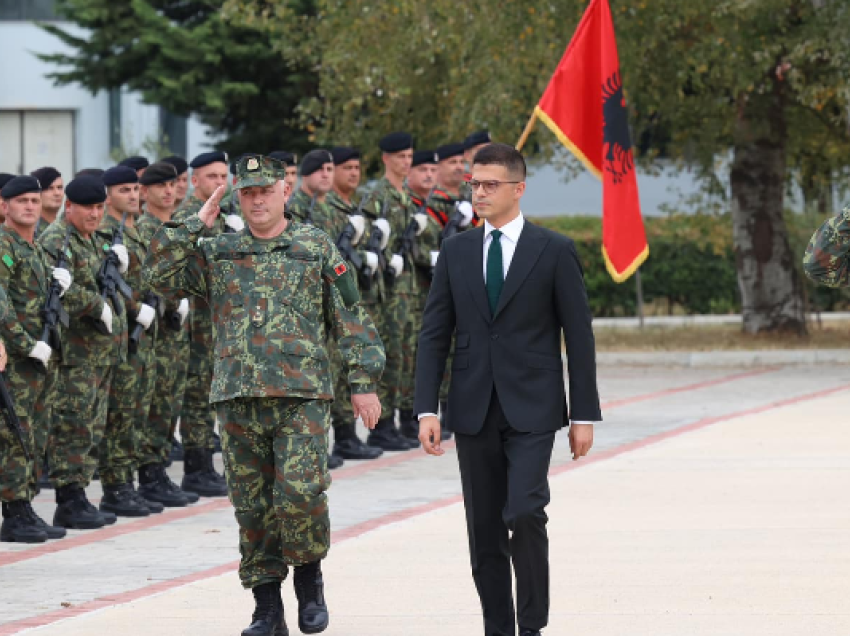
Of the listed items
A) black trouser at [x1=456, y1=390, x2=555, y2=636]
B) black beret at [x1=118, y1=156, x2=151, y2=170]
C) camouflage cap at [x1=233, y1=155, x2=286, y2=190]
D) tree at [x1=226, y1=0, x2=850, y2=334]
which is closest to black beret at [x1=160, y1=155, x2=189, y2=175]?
black beret at [x1=118, y1=156, x2=151, y2=170]

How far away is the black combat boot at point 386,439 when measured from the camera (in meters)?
13.7

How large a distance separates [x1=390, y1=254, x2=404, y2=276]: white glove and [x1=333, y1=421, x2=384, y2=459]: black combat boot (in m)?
1.26

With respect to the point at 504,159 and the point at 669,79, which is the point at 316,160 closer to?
the point at 504,159

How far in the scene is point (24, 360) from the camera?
9.57 meters

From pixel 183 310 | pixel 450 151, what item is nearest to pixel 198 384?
pixel 183 310

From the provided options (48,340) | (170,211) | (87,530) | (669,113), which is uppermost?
(669,113)

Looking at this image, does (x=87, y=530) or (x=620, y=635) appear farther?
(x=87, y=530)

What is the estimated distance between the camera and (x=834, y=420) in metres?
14.4

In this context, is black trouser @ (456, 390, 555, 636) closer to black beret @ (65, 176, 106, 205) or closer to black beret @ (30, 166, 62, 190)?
black beret @ (65, 176, 106, 205)

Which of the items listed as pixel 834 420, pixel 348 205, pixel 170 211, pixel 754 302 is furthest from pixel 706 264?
pixel 170 211

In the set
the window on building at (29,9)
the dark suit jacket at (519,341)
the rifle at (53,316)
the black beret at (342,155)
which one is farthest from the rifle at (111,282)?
the window on building at (29,9)

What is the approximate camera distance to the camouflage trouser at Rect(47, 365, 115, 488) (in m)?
9.88

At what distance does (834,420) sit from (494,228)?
8.58 metres

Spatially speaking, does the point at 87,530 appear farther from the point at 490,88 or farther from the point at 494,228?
the point at 490,88
